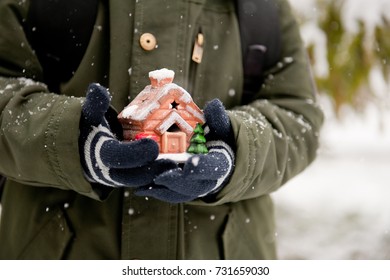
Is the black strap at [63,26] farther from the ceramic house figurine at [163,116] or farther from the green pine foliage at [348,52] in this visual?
the green pine foliage at [348,52]

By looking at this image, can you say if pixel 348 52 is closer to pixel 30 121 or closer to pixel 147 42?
pixel 147 42

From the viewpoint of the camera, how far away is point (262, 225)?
5.01ft

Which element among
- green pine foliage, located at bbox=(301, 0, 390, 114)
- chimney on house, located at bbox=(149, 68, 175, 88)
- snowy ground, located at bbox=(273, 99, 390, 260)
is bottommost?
snowy ground, located at bbox=(273, 99, 390, 260)

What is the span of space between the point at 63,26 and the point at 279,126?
0.62m

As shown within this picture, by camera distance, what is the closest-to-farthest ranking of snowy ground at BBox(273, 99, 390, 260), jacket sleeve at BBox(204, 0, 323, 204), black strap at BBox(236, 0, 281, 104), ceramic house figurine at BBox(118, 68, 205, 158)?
ceramic house figurine at BBox(118, 68, 205, 158), jacket sleeve at BBox(204, 0, 323, 204), black strap at BBox(236, 0, 281, 104), snowy ground at BBox(273, 99, 390, 260)

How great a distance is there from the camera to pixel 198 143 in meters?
1.07

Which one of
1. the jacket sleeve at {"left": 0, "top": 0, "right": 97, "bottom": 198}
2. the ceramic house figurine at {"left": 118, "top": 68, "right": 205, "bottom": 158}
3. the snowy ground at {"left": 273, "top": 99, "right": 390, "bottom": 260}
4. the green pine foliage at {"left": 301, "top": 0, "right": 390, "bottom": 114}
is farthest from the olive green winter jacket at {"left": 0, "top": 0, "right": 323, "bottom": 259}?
the snowy ground at {"left": 273, "top": 99, "right": 390, "bottom": 260}

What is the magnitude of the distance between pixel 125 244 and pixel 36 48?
558 millimetres

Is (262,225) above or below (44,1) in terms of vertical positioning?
below

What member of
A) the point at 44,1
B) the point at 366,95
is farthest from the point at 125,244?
the point at 366,95

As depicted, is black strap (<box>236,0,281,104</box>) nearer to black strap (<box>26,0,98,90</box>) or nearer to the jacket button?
the jacket button

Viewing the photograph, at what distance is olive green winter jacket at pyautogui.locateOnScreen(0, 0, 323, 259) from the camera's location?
3.90 feet

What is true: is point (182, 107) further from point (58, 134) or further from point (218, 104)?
A: point (58, 134)
